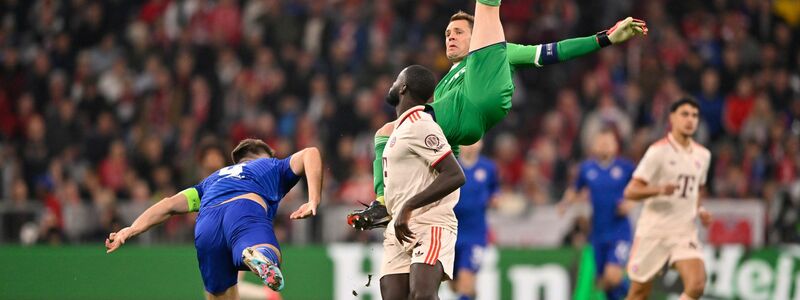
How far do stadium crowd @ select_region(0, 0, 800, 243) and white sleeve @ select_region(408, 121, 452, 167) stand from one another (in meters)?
8.59

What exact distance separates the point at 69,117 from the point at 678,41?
370 inches

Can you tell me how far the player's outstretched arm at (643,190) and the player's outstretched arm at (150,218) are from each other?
4.27 meters

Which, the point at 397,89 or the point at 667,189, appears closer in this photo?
the point at 397,89

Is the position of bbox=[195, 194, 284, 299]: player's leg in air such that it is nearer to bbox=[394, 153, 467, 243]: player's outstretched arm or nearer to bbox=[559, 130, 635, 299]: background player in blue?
bbox=[394, 153, 467, 243]: player's outstretched arm

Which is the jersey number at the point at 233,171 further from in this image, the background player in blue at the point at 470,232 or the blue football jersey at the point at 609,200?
the blue football jersey at the point at 609,200

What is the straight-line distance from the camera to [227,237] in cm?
878

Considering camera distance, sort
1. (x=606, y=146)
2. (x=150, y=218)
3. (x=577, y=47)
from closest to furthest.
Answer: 1. (x=577, y=47)
2. (x=150, y=218)
3. (x=606, y=146)

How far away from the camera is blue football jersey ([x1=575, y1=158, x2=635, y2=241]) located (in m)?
14.6

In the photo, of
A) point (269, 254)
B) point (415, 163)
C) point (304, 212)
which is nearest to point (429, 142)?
point (415, 163)

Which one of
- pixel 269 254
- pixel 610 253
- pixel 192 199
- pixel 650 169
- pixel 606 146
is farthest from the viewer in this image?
pixel 606 146

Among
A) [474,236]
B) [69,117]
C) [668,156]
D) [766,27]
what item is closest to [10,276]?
[69,117]

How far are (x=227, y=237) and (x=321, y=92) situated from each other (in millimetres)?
10475

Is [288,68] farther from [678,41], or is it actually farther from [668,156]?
[668,156]

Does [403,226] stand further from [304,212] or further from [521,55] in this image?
[521,55]
